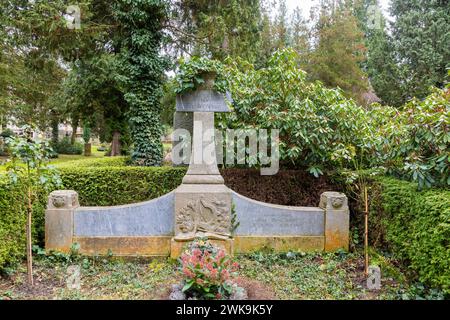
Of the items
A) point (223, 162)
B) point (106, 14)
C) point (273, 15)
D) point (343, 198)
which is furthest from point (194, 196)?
point (273, 15)

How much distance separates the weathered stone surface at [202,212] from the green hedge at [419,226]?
2.09 metres

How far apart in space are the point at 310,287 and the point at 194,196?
187cm

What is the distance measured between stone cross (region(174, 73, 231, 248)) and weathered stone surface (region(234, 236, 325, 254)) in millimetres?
418

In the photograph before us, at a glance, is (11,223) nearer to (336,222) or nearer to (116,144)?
(336,222)

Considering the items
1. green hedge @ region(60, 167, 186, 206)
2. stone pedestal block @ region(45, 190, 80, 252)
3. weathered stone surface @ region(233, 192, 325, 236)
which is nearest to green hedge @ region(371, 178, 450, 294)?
weathered stone surface @ region(233, 192, 325, 236)

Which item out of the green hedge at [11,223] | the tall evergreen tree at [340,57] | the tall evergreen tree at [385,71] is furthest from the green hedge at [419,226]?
the tall evergreen tree at [385,71]

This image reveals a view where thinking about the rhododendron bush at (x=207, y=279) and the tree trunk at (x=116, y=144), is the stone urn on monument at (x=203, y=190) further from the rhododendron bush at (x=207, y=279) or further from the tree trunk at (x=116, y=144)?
the tree trunk at (x=116, y=144)

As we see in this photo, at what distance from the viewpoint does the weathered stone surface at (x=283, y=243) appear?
469cm

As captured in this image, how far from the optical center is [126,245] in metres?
4.52

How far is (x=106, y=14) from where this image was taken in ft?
35.9

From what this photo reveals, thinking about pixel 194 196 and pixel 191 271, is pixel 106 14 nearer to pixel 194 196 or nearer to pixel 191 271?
pixel 194 196

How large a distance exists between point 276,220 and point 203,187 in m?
1.19

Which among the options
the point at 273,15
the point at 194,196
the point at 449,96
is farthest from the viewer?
the point at 273,15

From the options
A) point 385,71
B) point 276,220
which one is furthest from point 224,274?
point 385,71
